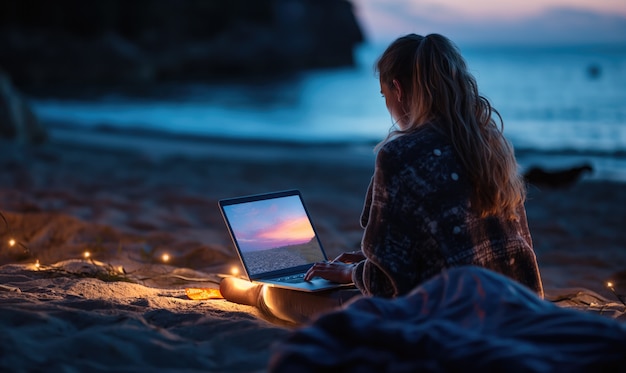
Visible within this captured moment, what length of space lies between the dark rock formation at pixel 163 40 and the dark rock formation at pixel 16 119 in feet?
84.2

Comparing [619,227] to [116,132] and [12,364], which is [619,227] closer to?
[12,364]

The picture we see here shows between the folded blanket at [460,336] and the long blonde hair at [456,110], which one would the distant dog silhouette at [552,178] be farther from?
the folded blanket at [460,336]

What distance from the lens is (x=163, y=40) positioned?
5119cm

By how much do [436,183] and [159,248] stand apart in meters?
2.74

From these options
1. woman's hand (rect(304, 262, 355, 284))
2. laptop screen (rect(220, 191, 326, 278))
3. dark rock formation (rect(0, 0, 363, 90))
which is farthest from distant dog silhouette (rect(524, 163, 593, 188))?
dark rock formation (rect(0, 0, 363, 90))

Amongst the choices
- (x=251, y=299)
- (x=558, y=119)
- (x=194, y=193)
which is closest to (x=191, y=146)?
(x=194, y=193)

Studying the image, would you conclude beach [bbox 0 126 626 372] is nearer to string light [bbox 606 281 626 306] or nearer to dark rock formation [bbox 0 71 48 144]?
string light [bbox 606 281 626 306]

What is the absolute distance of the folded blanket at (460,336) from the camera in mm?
1791

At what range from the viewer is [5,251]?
4320 mm

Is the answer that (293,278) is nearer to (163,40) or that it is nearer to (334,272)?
(334,272)

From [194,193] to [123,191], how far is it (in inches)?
27.4

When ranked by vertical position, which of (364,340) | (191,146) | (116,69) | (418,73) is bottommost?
(364,340)

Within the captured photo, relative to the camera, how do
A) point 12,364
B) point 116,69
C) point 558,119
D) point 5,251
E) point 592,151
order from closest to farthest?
1. point 12,364
2. point 5,251
3. point 592,151
4. point 558,119
5. point 116,69

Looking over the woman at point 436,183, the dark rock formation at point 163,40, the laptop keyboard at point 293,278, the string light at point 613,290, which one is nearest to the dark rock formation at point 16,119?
the laptop keyboard at point 293,278
